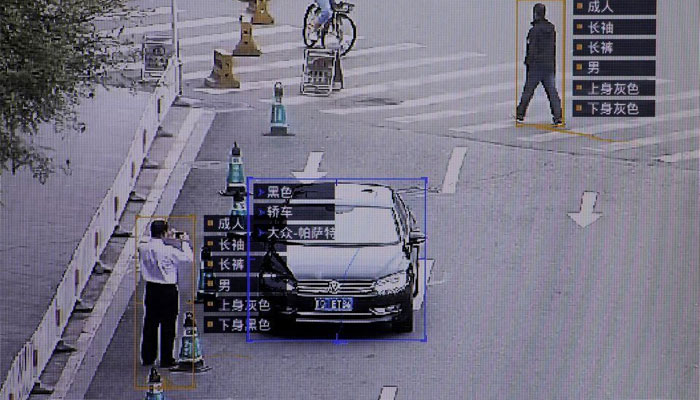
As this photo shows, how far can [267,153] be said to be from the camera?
2042cm

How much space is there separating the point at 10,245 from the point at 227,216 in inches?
102

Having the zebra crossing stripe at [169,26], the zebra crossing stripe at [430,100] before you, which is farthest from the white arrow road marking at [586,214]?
the zebra crossing stripe at [169,26]

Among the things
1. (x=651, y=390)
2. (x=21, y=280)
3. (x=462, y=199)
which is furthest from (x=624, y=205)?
(x=21, y=280)

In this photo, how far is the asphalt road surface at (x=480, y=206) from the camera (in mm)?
17281

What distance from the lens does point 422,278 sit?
60.1ft

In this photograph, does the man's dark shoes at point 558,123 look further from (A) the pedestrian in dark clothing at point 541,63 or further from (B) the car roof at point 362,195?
(B) the car roof at point 362,195

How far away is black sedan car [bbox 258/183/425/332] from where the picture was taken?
1741 cm

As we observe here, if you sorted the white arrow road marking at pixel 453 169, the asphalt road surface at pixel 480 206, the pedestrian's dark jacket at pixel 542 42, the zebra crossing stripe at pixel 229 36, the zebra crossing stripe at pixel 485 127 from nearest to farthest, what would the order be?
1. the asphalt road surface at pixel 480 206
2. the white arrow road marking at pixel 453 169
3. the pedestrian's dark jacket at pixel 542 42
4. the zebra crossing stripe at pixel 485 127
5. the zebra crossing stripe at pixel 229 36

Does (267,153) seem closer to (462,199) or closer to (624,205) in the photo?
(462,199)

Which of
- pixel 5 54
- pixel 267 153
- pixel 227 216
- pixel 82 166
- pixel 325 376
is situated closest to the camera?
pixel 5 54

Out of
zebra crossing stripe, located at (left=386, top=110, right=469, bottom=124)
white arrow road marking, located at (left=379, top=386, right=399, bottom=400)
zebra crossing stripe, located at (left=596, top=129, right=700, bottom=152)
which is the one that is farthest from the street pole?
white arrow road marking, located at (left=379, top=386, right=399, bottom=400)

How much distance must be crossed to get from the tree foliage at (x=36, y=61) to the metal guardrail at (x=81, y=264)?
128cm

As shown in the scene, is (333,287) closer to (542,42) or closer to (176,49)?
(542,42)

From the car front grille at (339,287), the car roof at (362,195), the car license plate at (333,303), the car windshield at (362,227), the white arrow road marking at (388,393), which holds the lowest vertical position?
the white arrow road marking at (388,393)
